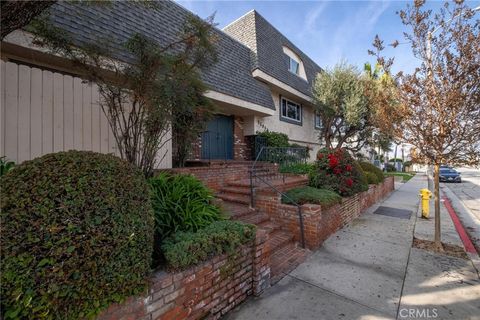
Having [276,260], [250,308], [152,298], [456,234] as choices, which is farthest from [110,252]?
[456,234]

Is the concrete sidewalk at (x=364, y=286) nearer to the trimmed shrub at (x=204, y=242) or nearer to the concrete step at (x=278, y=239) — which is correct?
the concrete step at (x=278, y=239)

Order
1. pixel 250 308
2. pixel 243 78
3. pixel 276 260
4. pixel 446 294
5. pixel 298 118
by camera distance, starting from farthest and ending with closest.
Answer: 1. pixel 298 118
2. pixel 243 78
3. pixel 276 260
4. pixel 446 294
5. pixel 250 308

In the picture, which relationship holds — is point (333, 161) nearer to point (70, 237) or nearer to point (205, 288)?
point (205, 288)

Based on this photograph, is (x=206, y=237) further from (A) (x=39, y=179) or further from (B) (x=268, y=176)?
(B) (x=268, y=176)

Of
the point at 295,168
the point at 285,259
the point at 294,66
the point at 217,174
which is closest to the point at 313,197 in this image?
the point at 285,259

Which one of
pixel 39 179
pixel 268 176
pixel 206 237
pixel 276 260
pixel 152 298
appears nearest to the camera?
pixel 39 179

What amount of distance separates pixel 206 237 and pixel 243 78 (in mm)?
7765

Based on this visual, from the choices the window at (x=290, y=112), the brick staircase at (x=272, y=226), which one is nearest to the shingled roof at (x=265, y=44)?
the window at (x=290, y=112)

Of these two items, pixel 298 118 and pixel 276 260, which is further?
pixel 298 118

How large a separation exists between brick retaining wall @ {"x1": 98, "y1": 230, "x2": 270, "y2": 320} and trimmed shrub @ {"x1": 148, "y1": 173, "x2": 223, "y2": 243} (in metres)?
0.68

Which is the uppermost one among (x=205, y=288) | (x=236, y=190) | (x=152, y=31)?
(x=152, y=31)

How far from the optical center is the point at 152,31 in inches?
251

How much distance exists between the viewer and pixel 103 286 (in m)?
1.90

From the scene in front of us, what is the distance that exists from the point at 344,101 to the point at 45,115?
13.2m
